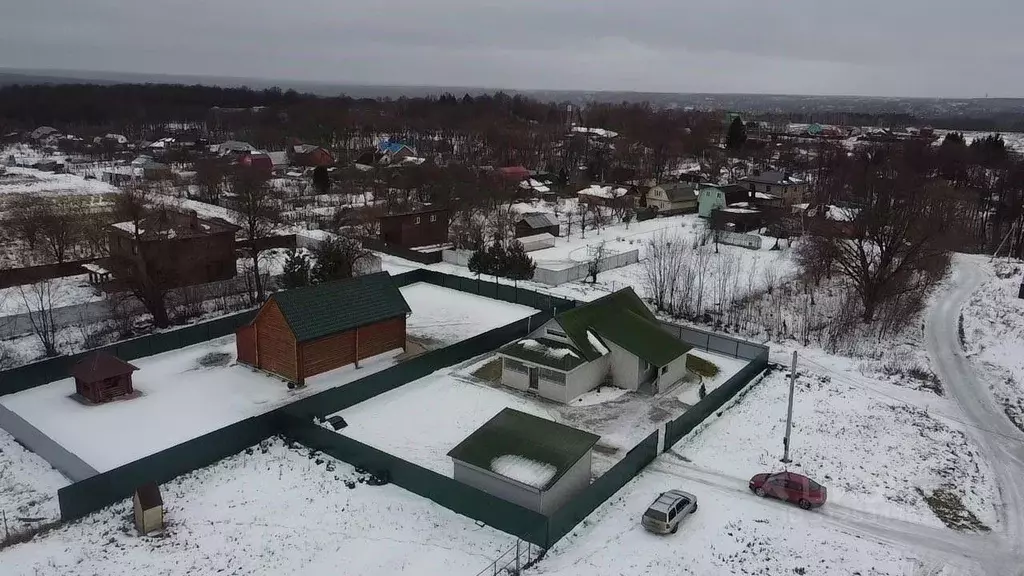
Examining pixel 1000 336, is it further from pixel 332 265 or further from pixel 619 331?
pixel 332 265

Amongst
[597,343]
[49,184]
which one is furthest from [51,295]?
[49,184]

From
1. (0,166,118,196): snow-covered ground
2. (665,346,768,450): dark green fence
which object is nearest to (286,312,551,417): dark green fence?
(665,346,768,450): dark green fence

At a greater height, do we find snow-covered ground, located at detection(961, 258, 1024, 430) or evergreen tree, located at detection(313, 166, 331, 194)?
evergreen tree, located at detection(313, 166, 331, 194)

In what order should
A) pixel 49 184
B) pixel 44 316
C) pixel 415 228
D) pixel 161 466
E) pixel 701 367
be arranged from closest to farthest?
pixel 161 466
pixel 701 367
pixel 44 316
pixel 415 228
pixel 49 184

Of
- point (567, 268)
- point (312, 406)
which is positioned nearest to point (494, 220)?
point (567, 268)

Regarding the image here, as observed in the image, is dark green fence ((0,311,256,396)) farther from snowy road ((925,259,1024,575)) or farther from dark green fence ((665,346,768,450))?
snowy road ((925,259,1024,575))

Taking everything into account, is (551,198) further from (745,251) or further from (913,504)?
(913,504)
